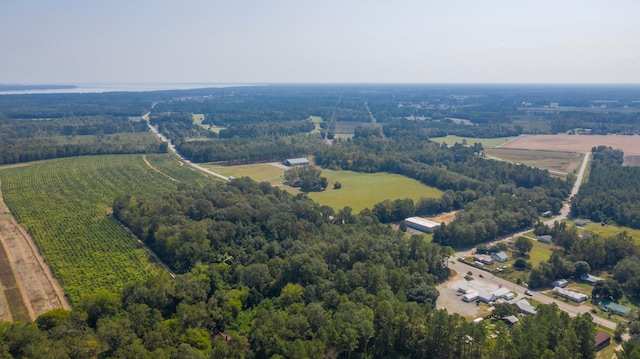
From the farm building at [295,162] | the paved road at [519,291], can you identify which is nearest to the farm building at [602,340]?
the paved road at [519,291]

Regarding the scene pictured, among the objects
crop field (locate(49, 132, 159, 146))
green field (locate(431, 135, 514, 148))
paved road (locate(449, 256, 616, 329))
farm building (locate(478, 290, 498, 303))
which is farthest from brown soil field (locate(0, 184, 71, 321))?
green field (locate(431, 135, 514, 148))

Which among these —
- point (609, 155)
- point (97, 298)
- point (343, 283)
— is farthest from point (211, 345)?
point (609, 155)

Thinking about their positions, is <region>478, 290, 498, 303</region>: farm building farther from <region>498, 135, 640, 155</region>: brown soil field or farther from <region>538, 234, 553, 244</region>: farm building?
<region>498, 135, 640, 155</region>: brown soil field

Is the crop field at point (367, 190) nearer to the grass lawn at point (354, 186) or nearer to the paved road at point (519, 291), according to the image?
the grass lawn at point (354, 186)

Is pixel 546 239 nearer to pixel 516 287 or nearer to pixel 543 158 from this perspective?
pixel 516 287

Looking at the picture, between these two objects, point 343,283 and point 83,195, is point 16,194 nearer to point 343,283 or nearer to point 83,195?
point 83,195

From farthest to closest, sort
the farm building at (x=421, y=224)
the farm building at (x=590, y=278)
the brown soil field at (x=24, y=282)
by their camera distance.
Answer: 1. the farm building at (x=421, y=224)
2. the farm building at (x=590, y=278)
3. the brown soil field at (x=24, y=282)
